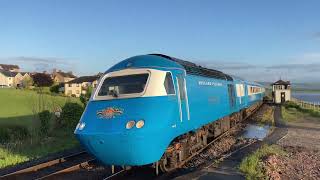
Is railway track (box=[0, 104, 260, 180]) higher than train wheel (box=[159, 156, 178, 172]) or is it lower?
lower

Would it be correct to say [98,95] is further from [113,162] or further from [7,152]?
[7,152]

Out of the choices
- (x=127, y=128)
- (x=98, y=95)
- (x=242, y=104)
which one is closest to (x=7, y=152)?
(x=98, y=95)

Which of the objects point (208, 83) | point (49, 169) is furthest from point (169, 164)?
point (208, 83)

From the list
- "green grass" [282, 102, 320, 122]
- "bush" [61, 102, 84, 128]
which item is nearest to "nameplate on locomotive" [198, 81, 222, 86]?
"bush" [61, 102, 84, 128]

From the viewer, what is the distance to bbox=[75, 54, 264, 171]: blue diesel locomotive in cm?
1005

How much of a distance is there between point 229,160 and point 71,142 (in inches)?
377

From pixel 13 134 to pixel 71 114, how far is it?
3868mm

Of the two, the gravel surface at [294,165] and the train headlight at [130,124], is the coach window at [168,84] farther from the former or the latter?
the gravel surface at [294,165]

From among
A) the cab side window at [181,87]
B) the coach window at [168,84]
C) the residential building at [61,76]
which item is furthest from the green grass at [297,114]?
the residential building at [61,76]

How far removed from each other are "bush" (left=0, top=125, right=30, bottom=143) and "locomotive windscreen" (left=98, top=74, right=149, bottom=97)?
1236 cm

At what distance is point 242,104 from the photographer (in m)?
27.0

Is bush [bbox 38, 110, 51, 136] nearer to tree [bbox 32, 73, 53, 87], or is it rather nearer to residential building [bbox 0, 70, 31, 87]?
tree [bbox 32, 73, 53, 87]

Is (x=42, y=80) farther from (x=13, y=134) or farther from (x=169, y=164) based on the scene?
(x=169, y=164)

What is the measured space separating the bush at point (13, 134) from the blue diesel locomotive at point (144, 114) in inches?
486
